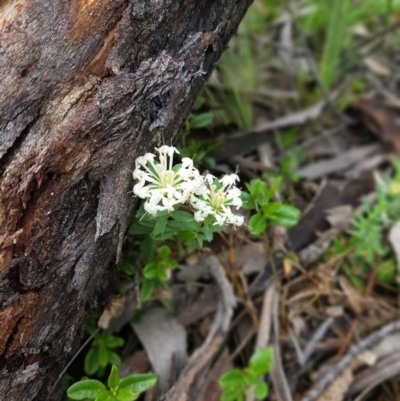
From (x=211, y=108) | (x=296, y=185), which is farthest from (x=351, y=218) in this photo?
(x=211, y=108)

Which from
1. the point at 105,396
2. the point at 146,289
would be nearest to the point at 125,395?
the point at 105,396

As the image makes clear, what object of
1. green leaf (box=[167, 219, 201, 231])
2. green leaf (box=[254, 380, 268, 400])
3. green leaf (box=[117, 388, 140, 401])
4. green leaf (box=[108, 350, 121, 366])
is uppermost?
green leaf (box=[167, 219, 201, 231])

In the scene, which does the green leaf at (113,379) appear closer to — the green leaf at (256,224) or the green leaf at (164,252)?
the green leaf at (164,252)

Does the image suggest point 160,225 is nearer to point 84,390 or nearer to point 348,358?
point 84,390

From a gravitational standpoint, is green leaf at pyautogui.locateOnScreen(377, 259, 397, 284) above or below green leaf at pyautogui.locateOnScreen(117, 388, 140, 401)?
below

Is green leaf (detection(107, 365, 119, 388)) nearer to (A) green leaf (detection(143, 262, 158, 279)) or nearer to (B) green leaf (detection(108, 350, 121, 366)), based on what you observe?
(B) green leaf (detection(108, 350, 121, 366))

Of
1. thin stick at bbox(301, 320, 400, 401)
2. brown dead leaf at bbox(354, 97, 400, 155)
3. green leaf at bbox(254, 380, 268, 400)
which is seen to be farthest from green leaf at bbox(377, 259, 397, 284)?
green leaf at bbox(254, 380, 268, 400)

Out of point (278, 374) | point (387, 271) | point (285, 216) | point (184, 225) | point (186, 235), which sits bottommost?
point (387, 271)
